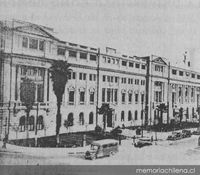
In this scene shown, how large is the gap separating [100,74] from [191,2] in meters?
2.14

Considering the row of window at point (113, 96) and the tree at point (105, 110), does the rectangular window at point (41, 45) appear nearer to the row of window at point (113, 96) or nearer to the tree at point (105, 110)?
A: the row of window at point (113, 96)

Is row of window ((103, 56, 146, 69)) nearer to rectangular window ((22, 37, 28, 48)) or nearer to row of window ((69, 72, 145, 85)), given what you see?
row of window ((69, 72, 145, 85))

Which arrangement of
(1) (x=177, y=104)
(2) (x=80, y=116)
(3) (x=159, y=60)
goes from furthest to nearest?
(1) (x=177, y=104) → (3) (x=159, y=60) → (2) (x=80, y=116)

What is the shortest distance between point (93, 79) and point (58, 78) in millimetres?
680

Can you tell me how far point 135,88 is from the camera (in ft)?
17.9

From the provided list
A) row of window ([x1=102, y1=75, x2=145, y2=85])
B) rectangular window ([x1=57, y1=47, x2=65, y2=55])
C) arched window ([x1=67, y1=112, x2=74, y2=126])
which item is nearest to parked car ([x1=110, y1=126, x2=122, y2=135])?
arched window ([x1=67, y1=112, x2=74, y2=126])

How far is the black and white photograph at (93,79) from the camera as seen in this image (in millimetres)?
4598

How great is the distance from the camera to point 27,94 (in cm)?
464

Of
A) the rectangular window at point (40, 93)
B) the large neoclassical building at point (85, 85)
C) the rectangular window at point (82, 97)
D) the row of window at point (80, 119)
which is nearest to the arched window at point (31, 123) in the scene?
the large neoclassical building at point (85, 85)

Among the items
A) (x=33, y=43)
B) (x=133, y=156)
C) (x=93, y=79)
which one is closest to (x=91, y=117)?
(x=93, y=79)

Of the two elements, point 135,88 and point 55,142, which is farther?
point 135,88

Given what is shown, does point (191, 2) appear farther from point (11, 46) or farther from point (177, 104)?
point (11, 46)

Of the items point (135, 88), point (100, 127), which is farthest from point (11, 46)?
point (135, 88)

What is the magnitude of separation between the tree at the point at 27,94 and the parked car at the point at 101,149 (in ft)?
3.66
